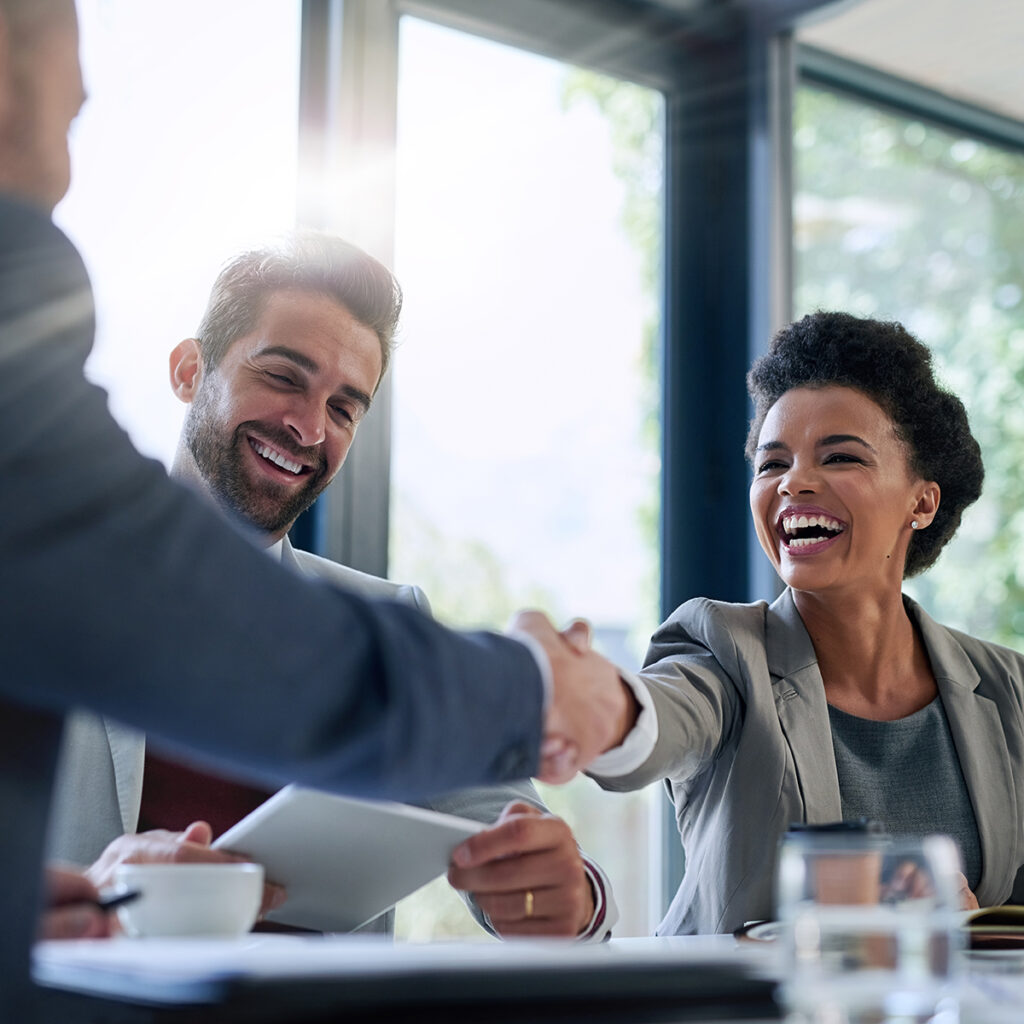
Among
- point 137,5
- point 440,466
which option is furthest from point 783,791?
point 137,5

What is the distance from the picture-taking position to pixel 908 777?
6.42 ft

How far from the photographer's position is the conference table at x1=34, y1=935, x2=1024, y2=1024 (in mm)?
579

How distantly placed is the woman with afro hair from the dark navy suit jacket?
0.93 meters

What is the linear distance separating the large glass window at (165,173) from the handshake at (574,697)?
4.23ft

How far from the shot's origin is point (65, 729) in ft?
2.27

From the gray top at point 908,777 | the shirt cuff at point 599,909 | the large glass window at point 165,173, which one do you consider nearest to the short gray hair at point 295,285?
the large glass window at point 165,173

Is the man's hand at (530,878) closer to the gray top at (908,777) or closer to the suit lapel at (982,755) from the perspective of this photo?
A: the gray top at (908,777)

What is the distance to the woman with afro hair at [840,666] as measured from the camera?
5.96 feet

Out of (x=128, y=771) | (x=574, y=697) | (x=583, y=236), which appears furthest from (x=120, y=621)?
(x=583, y=236)

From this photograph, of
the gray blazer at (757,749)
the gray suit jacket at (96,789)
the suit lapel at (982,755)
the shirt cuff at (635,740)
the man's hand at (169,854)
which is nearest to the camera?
the man's hand at (169,854)

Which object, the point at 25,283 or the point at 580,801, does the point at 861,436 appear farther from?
the point at 25,283

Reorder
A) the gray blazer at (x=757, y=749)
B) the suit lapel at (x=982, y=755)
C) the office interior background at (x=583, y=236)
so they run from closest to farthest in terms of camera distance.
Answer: the gray blazer at (x=757, y=749) < the suit lapel at (x=982, y=755) < the office interior background at (x=583, y=236)

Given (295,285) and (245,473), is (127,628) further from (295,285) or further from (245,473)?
(295,285)

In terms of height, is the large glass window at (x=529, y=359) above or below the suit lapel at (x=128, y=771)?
above
